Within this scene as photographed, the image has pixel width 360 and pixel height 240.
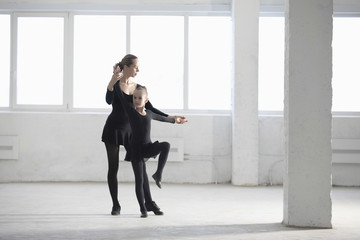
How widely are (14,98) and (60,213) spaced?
3.98 meters


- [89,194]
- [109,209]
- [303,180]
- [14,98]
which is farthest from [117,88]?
[14,98]

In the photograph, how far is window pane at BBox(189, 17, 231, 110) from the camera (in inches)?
372

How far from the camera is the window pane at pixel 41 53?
31.1 ft

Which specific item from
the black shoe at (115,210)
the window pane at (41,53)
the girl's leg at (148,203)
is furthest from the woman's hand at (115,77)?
the window pane at (41,53)

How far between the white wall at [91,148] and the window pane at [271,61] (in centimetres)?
38

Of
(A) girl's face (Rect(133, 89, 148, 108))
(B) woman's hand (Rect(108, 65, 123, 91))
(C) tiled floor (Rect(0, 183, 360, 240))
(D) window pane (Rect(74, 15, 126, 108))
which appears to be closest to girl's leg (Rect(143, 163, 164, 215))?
(C) tiled floor (Rect(0, 183, 360, 240))

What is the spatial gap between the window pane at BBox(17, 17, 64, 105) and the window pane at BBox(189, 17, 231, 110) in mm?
2005

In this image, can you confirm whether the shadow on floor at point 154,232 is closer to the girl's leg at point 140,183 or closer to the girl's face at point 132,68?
the girl's leg at point 140,183

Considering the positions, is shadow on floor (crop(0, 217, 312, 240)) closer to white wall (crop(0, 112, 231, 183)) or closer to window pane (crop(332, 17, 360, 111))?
white wall (crop(0, 112, 231, 183))

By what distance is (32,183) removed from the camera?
908cm

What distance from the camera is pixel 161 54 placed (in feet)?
31.2

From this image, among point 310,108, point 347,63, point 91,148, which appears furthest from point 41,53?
point 310,108

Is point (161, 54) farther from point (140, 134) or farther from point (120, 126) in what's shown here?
Result: point (140, 134)

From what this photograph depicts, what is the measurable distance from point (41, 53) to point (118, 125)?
411 cm
